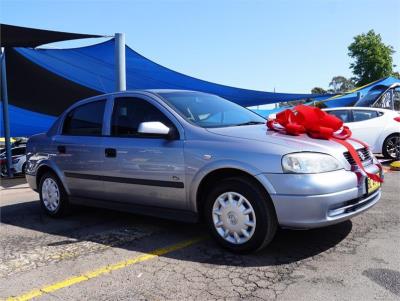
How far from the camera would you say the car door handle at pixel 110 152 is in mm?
5109

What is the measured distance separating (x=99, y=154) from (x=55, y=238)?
1088 mm

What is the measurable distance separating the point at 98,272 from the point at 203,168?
4.41 feet

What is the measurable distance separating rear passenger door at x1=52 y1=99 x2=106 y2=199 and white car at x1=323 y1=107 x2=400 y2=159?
292 inches

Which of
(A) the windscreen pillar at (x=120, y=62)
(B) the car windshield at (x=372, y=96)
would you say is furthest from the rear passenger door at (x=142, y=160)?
(B) the car windshield at (x=372, y=96)

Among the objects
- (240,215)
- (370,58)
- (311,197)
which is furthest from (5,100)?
(370,58)

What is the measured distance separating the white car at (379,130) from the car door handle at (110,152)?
7.58 metres

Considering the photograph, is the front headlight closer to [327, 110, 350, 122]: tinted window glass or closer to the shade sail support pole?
[327, 110, 350, 122]: tinted window glass

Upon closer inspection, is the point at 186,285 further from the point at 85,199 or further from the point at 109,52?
the point at 109,52

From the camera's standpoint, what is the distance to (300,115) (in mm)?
4535

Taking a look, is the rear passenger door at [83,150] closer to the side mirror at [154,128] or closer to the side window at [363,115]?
the side mirror at [154,128]

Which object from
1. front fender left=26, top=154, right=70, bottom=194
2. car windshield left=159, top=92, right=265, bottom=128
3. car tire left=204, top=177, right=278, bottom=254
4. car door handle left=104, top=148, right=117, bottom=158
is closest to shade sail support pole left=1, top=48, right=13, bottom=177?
front fender left=26, top=154, right=70, bottom=194

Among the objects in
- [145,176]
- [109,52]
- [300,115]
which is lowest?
[145,176]

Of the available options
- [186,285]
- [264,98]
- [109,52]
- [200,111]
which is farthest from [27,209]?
[264,98]

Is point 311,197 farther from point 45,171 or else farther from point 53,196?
point 45,171
